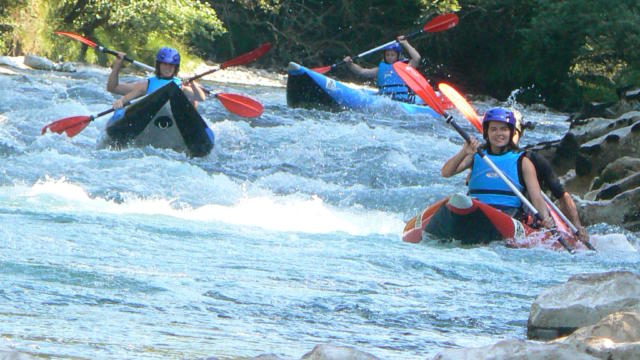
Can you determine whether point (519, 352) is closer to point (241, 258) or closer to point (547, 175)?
point (241, 258)

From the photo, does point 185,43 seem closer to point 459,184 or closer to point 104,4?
point 104,4

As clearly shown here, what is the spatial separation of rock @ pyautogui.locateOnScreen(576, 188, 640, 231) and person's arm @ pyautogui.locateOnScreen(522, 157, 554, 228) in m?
1.28

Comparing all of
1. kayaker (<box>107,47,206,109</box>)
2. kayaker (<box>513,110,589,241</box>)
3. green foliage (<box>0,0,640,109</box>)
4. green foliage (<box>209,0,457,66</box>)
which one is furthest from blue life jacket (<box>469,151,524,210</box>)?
green foliage (<box>209,0,457,66</box>)

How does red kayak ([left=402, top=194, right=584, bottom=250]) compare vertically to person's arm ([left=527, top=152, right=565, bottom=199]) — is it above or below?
below

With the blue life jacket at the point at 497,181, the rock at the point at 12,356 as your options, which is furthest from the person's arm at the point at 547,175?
the rock at the point at 12,356

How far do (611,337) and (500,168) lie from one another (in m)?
3.17

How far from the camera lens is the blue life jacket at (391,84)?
1375 cm

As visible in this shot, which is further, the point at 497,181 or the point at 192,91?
the point at 192,91

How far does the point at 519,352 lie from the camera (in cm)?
314

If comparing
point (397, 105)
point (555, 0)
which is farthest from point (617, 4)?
point (397, 105)

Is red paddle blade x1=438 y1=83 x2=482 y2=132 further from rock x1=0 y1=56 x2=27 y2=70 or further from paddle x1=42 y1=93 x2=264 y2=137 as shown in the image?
rock x1=0 y1=56 x2=27 y2=70

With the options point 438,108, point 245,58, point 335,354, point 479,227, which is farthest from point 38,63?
point 335,354

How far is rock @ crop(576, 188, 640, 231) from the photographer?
24.8ft

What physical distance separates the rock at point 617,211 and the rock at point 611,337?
13.7 ft
